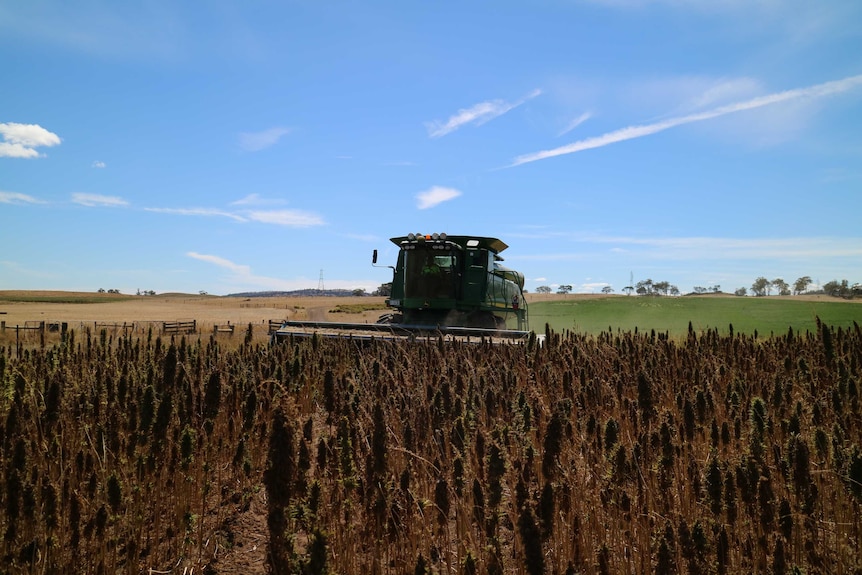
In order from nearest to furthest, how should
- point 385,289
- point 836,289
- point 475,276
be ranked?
point 475,276
point 385,289
point 836,289

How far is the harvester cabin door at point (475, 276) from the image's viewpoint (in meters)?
16.9

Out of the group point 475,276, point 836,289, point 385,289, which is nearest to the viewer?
point 475,276

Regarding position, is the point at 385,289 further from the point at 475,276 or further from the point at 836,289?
the point at 836,289

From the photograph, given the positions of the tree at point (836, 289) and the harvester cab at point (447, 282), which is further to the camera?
the tree at point (836, 289)

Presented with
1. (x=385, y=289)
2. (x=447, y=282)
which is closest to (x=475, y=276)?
(x=447, y=282)

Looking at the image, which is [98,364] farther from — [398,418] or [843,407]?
[843,407]

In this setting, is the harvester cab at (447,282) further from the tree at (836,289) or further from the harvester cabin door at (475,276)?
the tree at (836,289)

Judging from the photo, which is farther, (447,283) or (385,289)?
(385,289)

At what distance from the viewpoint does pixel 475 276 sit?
1711 centimetres

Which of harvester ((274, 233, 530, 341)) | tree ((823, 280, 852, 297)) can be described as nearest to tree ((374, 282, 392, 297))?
harvester ((274, 233, 530, 341))

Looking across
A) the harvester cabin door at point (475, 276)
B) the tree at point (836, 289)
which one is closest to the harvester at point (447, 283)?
the harvester cabin door at point (475, 276)

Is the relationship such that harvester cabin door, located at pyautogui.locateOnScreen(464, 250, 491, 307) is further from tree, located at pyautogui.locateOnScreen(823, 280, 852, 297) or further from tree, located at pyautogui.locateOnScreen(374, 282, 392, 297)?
tree, located at pyautogui.locateOnScreen(823, 280, 852, 297)

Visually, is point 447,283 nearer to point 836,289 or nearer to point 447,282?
point 447,282

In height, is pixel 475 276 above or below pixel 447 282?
above
